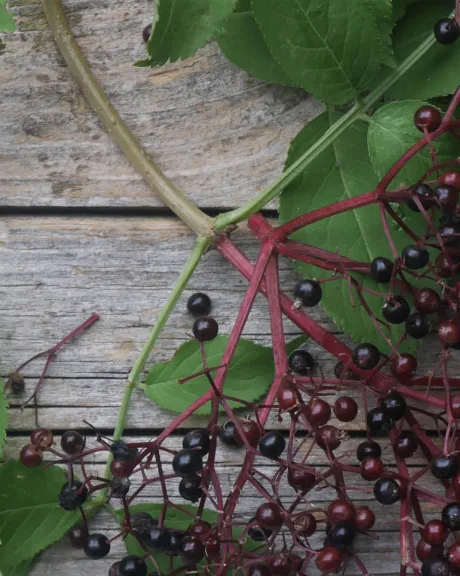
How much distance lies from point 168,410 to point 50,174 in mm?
367

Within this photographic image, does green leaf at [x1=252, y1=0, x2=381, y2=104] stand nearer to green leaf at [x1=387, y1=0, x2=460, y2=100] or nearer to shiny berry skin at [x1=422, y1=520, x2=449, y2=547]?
green leaf at [x1=387, y1=0, x2=460, y2=100]

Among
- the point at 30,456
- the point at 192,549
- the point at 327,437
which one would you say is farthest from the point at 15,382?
the point at 327,437

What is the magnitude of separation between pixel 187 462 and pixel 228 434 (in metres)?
0.16

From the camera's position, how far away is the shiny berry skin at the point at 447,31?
94 centimetres

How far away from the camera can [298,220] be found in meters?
0.98

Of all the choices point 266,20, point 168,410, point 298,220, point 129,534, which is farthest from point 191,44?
point 129,534

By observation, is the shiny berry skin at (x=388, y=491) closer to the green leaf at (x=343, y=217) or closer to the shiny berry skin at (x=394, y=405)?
the shiny berry skin at (x=394, y=405)

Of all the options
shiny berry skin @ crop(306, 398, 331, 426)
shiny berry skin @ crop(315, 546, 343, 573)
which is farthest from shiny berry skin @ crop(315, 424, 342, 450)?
shiny berry skin @ crop(315, 546, 343, 573)

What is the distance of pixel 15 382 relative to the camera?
1.11 meters

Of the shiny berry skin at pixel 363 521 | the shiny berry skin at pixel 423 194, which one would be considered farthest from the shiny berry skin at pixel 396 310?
the shiny berry skin at pixel 363 521

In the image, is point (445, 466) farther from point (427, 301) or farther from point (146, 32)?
point (146, 32)

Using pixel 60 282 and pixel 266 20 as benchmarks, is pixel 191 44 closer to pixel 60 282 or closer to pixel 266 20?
pixel 266 20

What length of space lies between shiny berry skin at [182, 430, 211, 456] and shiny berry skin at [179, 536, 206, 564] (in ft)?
0.37

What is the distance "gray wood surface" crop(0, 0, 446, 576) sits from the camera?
3.66ft
